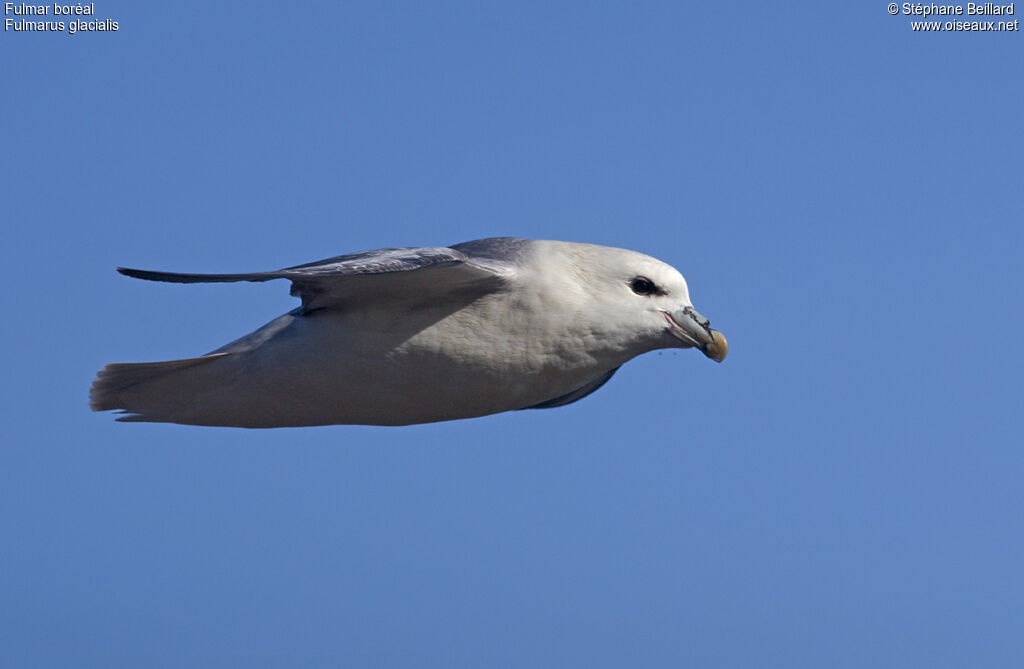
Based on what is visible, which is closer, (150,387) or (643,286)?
(643,286)

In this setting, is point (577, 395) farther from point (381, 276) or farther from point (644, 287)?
point (381, 276)

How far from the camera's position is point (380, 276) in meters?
7.85

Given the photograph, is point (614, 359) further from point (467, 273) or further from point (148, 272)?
point (148, 272)

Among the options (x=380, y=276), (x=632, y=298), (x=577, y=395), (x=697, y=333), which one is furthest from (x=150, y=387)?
(x=697, y=333)

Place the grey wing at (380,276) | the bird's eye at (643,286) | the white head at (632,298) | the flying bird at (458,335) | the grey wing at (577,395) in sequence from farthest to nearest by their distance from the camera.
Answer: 1. the grey wing at (577,395)
2. the bird's eye at (643,286)
3. the white head at (632,298)
4. the flying bird at (458,335)
5. the grey wing at (380,276)

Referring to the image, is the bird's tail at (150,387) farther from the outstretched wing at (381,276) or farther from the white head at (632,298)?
the white head at (632,298)

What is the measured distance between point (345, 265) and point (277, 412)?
1304mm

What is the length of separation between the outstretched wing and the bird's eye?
772mm

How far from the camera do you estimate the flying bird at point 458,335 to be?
8.16 metres

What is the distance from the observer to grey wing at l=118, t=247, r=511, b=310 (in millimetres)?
7469

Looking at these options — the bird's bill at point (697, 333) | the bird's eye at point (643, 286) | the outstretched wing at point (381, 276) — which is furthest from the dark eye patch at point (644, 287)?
the outstretched wing at point (381, 276)

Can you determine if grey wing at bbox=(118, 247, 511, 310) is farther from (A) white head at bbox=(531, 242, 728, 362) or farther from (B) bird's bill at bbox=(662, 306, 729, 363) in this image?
(B) bird's bill at bbox=(662, 306, 729, 363)

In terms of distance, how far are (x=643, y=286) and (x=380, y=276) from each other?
1632 mm

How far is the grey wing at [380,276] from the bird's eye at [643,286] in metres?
0.79
